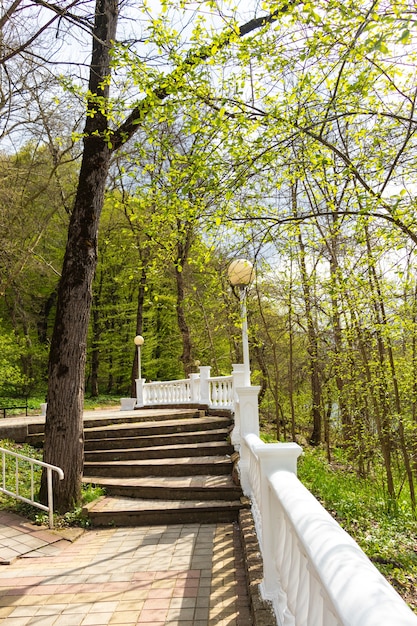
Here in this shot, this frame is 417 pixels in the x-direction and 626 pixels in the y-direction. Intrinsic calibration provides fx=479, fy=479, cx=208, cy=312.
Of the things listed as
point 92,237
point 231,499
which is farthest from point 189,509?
point 92,237

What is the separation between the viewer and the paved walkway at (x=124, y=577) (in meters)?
3.51

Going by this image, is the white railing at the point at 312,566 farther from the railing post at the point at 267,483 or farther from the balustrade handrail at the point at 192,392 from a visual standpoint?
the balustrade handrail at the point at 192,392

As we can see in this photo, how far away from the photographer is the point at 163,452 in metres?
8.47

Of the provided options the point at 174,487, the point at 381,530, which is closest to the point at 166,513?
the point at 174,487

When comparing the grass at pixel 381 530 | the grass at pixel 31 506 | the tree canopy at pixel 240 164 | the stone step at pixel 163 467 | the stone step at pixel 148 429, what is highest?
the tree canopy at pixel 240 164

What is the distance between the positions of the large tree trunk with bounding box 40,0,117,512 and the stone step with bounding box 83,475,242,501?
88 cm

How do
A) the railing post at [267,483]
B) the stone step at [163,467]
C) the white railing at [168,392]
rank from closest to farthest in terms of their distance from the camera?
the railing post at [267,483] → the stone step at [163,467] → the white railing at [168,392]

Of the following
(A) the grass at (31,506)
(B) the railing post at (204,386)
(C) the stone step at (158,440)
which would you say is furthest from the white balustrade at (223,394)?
(A) the grass at (31,506)

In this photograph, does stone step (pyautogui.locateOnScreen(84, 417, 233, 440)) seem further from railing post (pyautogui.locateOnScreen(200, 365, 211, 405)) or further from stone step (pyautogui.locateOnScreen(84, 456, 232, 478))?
railing post (pyautogui.locateOnScreen(200, 365, 211, 405))

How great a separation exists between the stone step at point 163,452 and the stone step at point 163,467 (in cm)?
14

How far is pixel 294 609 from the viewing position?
199 centimetres

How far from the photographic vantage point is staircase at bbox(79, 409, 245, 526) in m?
6.26

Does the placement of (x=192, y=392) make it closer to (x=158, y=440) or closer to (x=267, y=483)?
(x=158, y=440)

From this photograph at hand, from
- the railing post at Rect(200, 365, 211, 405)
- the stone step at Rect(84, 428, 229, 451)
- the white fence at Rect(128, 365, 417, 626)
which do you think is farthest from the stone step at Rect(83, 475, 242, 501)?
the railing post at Rect(200, 365, 211, 405)
